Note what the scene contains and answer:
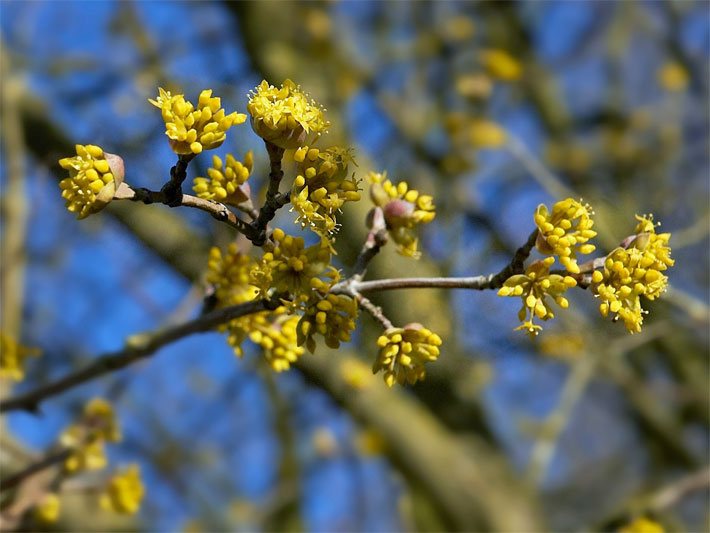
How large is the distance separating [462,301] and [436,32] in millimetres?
3082

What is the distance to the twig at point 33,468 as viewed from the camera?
1.55 metres

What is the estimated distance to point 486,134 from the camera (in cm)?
429

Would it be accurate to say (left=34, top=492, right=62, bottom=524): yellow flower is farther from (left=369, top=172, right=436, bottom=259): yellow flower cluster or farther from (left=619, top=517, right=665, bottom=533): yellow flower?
(left=619, top=517, right=665, bottom=533): yellow flower

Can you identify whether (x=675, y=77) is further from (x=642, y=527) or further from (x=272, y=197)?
(x=272, y=197)

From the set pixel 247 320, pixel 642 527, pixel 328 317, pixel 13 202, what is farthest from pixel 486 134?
pixel 328 317

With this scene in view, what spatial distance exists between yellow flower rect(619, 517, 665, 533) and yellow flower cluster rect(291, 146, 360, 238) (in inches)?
84.1

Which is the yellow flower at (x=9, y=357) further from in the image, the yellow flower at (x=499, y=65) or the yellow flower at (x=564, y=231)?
the yellow flower at (x=499, y=65)

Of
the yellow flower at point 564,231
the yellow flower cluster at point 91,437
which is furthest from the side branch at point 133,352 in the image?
the yellow flower at point 564,231

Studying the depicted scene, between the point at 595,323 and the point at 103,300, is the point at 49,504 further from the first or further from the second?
the point at 103,300

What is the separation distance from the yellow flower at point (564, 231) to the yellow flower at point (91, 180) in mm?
559

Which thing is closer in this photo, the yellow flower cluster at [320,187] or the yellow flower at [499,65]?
the yellow flower cluster at [320,187]

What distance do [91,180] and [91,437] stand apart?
947 millimetres

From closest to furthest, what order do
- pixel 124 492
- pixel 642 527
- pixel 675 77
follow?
pixel 124 492
pixel 642 527
pixel 675 77

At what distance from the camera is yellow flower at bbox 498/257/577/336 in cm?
100
